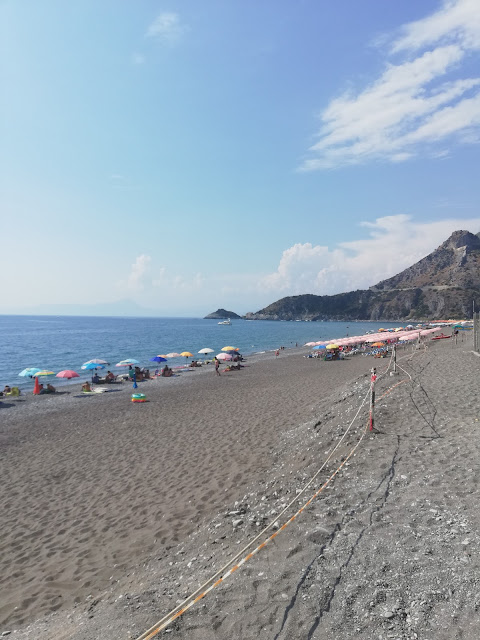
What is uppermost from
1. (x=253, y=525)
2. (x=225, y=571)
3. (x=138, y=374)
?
(x=225, y=571)

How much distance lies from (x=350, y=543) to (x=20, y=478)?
1113 centimetres

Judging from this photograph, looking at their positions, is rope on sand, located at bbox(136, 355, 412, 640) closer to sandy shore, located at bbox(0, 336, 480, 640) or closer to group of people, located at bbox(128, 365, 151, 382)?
sandy shore, located at bbox(0, 336, 480, 640)

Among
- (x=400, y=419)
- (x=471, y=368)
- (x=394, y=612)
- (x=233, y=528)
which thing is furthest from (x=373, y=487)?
(x=471, y=368)

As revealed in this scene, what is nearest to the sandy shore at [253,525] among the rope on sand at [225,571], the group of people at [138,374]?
the rope on sand at [225,571]

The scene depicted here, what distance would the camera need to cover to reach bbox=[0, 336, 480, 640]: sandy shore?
447 centimetres

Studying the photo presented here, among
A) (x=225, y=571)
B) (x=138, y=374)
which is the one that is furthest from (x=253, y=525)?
(x=138, y=374)

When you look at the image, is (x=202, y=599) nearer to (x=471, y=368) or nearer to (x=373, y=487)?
(x=373, y=487)

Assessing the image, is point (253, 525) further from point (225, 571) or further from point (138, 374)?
point (138, 374)

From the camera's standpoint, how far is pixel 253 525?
703cm

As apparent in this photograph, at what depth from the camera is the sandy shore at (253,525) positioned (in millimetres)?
4469

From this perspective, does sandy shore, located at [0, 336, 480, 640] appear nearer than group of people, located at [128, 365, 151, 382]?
Yes

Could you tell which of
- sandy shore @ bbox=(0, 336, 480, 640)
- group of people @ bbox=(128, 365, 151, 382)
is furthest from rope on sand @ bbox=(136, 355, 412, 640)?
group of people @ bbox=(128, 365, 151, 382)

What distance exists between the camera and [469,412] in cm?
1155

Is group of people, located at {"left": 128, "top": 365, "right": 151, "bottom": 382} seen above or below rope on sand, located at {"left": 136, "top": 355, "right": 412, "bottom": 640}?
below
